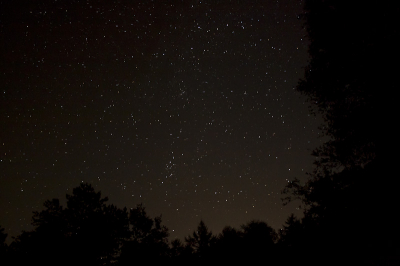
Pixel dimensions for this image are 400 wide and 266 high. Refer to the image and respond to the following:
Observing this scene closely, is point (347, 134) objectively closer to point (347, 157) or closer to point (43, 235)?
point (347, 157)

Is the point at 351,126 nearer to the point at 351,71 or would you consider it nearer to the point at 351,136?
the point at 351,136

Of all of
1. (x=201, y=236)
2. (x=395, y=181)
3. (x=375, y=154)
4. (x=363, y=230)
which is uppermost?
(x=201, y=236)

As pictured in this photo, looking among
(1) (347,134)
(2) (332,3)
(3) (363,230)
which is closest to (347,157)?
(1) (347,134)

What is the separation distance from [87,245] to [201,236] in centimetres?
2672

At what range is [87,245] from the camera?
827 inches

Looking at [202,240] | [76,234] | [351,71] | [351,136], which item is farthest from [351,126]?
[202,240]

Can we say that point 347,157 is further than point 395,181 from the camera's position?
Yes

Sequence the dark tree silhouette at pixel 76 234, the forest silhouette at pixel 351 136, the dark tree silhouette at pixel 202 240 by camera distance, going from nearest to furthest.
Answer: the forest silhouette at pixel 351 136 → the dark tree silhouette at pixel 76 234 → the dark tree silhouette at pixel 202 240

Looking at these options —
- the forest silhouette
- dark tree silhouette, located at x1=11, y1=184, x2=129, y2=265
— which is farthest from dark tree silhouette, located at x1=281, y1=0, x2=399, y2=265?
dark tree silhouette, located at x1=11, y1=184, x2=129, y2=265

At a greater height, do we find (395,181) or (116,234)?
(116,234)

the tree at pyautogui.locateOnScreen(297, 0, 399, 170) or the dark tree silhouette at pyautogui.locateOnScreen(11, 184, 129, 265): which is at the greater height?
the dark tree silhouette at pyautogui.locateOnScreen(11, 184, 129, 265)

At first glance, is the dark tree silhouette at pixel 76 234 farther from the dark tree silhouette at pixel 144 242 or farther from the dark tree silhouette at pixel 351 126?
the dark tree silhouette at pixel 351 126

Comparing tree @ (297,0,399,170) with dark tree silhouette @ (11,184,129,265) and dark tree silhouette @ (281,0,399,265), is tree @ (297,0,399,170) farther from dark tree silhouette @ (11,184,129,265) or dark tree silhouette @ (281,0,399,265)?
dark tree silhouette @ (11,184,129,265)

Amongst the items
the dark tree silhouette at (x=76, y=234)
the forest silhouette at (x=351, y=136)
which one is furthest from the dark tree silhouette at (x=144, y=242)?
the forest silhouette at (x=351, y=136)
